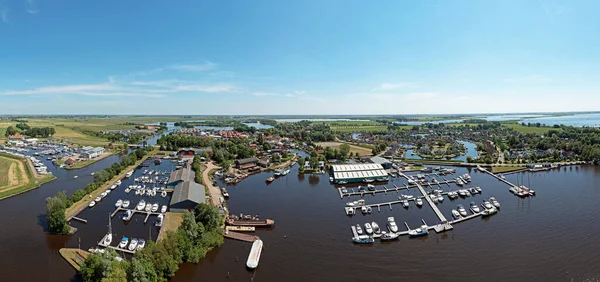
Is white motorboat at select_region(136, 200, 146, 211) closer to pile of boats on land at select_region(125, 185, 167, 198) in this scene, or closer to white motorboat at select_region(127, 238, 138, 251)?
pile of boats on land at select_region(125, 185, 167, 198)

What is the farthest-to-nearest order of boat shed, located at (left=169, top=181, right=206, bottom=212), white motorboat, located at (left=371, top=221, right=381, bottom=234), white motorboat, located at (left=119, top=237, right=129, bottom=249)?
boat shed, located at (left=169, top=181, right=206, bottom=212) < white motorboat, located at (left=371, top=221, right=381, bottom=234) < white motorboat, located at (left=119, top=237, right=129, bottom=249)

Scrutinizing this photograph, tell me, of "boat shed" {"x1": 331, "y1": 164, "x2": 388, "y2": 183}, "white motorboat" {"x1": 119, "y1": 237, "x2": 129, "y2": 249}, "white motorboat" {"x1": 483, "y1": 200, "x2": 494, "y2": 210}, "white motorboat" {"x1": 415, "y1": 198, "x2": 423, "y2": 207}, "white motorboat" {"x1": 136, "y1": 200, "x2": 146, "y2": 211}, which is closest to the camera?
"white motorboat" {"x1": 119, "y1": 237, "x2": 129, "y2": 249}

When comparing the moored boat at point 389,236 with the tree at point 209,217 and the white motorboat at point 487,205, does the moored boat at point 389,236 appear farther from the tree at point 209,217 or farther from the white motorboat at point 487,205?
the tree at point 209,217

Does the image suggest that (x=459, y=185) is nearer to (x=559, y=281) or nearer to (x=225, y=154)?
(x=559, y=281)

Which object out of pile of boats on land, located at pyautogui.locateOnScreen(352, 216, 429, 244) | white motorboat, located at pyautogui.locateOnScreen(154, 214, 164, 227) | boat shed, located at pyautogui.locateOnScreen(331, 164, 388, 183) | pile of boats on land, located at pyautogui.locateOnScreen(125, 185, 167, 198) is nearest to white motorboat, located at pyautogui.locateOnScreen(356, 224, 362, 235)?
pile of boats on land, located at pyautogui.locateOnScreen(352, 216, 429, 244)

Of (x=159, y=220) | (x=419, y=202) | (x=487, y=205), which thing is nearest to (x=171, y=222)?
(x=159, y=220)

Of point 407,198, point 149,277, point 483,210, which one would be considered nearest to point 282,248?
point 149,277

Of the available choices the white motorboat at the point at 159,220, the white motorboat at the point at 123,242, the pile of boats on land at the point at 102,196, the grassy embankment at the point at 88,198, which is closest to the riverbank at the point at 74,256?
the white motorboat at the point at 123,242
